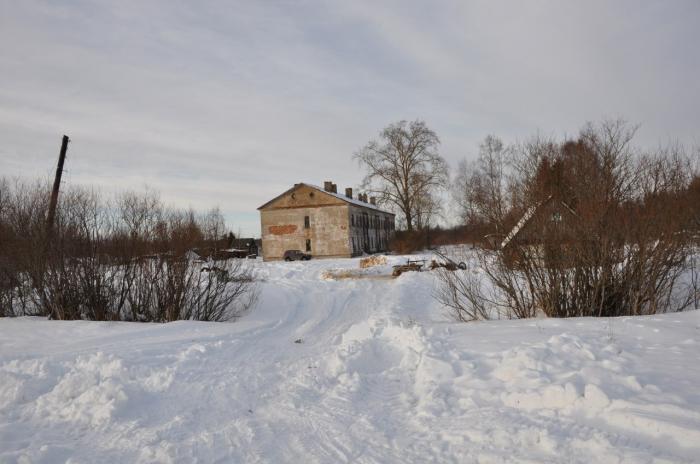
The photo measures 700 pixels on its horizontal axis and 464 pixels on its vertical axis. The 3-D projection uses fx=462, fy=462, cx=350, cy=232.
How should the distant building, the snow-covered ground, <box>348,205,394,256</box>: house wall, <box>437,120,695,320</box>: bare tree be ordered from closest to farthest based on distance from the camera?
the snow-covered ground < <box>437,120,695,320</box>: bare tree < the distant building < <box>348,205,394,256</box>: house wall

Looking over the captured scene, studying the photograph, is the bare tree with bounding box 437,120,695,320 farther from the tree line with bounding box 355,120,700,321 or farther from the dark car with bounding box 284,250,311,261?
the dark car with bounding box 284,250,311,261

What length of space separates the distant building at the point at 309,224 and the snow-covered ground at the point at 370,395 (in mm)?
36430

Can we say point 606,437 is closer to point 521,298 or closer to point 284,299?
point 521,298

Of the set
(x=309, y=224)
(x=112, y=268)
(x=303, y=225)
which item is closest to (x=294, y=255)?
(x=303, y=225)

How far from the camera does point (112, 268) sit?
10.8 meters

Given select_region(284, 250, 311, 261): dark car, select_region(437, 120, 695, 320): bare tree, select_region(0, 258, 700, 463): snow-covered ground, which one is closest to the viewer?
select_region(0, 258, 700, 463): snow-covered ground

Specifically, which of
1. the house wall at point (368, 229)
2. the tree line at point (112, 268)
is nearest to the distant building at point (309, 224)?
the house wall at point (368, 229)

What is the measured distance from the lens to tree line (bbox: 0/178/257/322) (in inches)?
422

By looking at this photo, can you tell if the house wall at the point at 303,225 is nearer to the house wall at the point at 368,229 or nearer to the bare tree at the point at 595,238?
the house wall at the point at 368,229

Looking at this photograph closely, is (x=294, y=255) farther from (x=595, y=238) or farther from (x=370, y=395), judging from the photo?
(x=370, y=395)

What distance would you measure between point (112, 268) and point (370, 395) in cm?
801

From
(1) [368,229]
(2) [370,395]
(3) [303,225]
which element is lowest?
(2) [370,395]

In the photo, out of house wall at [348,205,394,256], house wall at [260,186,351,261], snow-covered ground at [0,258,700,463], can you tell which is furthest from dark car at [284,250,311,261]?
snow-covered ground at [0,258,700,463]

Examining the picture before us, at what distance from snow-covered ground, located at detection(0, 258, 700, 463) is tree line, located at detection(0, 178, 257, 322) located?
98.3 inches
